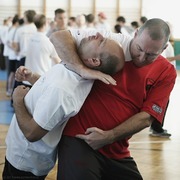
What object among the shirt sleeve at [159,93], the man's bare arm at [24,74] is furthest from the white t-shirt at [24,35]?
the shirt sleeve at [159,93]

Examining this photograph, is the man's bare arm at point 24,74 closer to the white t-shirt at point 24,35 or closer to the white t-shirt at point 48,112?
the white t-shirt at point 48,112

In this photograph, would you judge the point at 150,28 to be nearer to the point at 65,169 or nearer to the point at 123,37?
the point at 123,37

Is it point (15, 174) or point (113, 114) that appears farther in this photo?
point (15, 174)

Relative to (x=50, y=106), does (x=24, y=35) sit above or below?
below

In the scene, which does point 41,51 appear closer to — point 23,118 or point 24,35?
point 24,35

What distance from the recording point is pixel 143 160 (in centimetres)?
448

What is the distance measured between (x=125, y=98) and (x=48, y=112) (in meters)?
0.44

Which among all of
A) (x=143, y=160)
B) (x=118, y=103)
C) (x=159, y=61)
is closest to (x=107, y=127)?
(x=118, y=103)

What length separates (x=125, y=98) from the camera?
7.44ft

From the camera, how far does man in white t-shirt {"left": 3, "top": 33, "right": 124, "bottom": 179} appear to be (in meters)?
2.07

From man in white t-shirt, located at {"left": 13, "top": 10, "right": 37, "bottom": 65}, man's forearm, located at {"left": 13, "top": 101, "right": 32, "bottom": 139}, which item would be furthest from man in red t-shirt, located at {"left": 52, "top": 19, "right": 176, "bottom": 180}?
man in white t-shirt, located at {"left": 13, "top": 10, "right": 37, "bottom": 65}

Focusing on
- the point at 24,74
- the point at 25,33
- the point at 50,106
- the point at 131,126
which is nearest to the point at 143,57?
the point at 131,126

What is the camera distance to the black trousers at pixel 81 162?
221cm

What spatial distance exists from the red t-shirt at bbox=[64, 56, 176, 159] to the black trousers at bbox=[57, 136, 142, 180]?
0.05 meters
